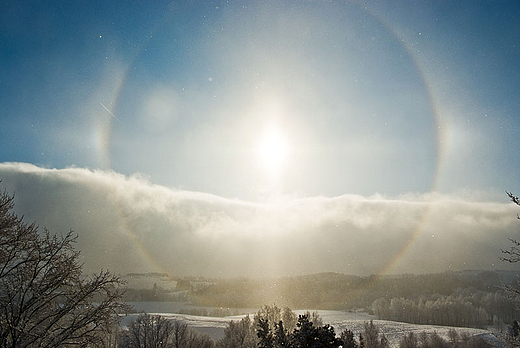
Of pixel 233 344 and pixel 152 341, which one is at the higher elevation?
pixel 152 341

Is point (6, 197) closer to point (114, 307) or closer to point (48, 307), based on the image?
point (48, 307)

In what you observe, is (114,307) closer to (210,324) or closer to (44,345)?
(44,345)

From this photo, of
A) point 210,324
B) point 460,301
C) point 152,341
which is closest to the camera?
point 152,341

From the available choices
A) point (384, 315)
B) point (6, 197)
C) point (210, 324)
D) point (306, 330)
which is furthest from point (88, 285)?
point (384, 315)

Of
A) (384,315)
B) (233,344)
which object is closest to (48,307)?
(233,344)

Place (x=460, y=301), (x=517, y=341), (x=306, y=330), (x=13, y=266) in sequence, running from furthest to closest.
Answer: (x=460, y=301), (x=306, y=330), (x=517, y=341), (x=13, y=266)

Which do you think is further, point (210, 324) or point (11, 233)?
point (210, 324)

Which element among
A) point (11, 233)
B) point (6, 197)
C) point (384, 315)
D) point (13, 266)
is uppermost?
point (6, 197)
